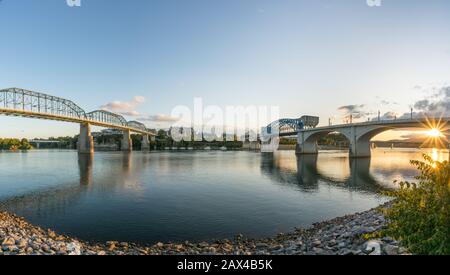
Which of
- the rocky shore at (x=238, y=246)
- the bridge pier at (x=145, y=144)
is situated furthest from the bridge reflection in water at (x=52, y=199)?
the bridge pier at (x=145, y=144)

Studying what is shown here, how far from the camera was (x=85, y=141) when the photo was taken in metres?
90.2

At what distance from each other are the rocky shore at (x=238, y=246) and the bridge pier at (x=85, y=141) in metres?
84.2

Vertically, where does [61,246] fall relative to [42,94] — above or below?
below

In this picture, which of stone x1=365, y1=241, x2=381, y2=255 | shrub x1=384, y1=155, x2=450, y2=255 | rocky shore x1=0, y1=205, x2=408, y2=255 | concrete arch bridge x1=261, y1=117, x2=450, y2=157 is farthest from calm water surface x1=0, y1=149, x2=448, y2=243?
concrete arch bridge x1=261, y1=117, x2=450, y2=157

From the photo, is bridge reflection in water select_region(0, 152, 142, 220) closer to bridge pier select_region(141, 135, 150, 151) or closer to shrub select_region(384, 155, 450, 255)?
shrub select_region(384, 155, 450, 255)

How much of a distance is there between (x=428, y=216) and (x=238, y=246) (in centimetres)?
639

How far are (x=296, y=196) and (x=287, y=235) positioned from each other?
9663 millimetres

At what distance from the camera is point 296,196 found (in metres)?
20.4

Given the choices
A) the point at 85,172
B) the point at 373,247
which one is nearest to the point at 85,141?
the point at 85,172

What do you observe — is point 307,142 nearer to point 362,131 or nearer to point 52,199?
point 362,131

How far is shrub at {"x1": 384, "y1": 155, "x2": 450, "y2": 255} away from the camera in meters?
4.95

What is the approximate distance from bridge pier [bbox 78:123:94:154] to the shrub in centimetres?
9489
